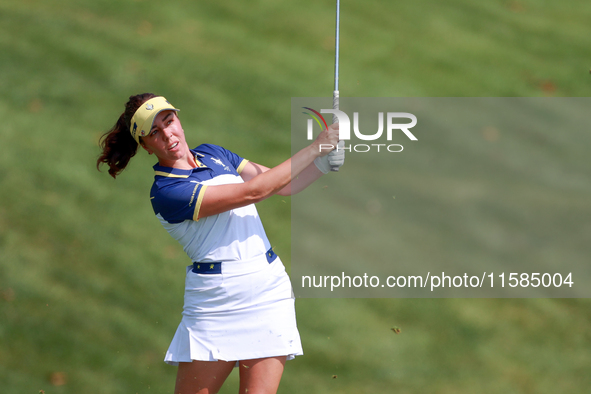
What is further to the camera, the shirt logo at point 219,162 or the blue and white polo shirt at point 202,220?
the shirt logo at point 219,162

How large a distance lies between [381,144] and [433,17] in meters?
2.00

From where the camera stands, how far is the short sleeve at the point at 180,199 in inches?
125

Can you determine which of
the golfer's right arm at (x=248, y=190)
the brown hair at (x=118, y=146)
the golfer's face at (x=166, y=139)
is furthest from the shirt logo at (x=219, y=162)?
the brown hair at (x=118, y=146)

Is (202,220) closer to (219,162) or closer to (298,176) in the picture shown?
(219,162)

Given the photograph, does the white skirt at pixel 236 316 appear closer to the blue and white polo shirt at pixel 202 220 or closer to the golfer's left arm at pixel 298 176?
the blue and white polo shirt at pixel 202 220

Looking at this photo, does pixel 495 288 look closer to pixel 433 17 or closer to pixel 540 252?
pixel 540 252

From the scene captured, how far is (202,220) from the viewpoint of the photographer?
330 centimetres

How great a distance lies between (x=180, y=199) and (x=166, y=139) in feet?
1.14

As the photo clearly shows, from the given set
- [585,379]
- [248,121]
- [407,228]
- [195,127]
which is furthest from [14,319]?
[585,379]

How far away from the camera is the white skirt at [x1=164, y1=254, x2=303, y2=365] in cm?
329

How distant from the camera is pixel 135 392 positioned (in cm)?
507

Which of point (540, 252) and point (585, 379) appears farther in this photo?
point (540, 252)

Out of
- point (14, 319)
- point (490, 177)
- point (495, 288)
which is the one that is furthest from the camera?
point (490, 177)

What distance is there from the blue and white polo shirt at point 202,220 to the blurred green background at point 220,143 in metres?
2.17
